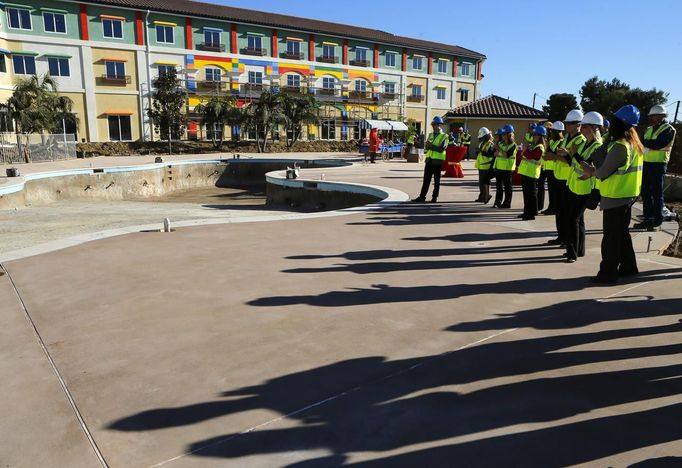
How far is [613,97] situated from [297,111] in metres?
32.6

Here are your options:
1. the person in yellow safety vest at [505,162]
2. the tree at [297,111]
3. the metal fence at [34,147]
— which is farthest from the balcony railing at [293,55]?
the person in yellow safety vest at [505,162]

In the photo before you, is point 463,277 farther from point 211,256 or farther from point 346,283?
point 211,256

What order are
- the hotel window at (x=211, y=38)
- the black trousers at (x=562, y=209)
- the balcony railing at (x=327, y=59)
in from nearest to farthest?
the black trousers at (x=562, y=209) → the hotel window at (x=211, y=38) → the balcony railing at (x=327, y=59)

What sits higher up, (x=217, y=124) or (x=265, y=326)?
(x=217, y=124)

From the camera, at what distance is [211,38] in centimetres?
4772

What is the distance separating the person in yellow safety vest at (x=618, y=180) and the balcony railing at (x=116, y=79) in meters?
44.9

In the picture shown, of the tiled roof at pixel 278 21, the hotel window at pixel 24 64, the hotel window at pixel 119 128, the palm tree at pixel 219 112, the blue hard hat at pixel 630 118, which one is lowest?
the blue hard hat at pixel 630 118

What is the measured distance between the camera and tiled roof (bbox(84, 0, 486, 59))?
45250mm

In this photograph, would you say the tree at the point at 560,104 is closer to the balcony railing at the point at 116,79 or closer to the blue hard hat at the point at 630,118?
the balcony railing at the point at 116,79

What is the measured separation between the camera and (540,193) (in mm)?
12148

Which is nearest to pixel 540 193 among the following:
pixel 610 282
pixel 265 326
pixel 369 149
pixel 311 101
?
pixel 610 282

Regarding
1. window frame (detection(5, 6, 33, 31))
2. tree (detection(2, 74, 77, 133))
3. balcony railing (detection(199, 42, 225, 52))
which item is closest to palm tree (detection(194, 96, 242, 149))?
balcony railing (detection(199, 42, 225, 52))

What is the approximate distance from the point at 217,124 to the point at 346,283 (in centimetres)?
4182

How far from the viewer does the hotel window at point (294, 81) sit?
172 feet
